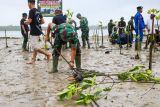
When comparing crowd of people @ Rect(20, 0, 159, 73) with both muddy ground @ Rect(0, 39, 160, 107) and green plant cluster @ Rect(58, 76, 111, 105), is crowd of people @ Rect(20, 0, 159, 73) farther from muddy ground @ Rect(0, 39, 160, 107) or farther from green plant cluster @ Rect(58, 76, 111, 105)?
green plant cluster @ Rect(58, 76, 111, 105)

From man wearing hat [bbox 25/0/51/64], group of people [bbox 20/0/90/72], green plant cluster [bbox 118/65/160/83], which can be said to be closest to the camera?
green plant cluster [bbox 118/65/160/83]

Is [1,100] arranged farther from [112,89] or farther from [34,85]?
[112,89]

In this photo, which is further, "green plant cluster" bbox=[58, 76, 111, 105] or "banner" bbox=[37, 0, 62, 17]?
"banner" bbox=[37, 0, 62, 17]

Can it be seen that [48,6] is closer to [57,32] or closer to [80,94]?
[57,32]

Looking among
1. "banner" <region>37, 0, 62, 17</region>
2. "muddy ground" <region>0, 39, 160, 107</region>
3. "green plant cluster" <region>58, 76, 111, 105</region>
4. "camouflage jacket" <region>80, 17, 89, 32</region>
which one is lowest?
"muddy ground" <region>0, 39, 160, 107</region>

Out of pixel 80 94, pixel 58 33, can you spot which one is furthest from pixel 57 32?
pixel 80 94

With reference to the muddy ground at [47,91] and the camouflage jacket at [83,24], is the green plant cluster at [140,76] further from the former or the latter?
the camouflage jacket at [83,24]

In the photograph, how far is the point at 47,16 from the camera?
21.2 m

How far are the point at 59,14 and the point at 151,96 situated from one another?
5.03 meters

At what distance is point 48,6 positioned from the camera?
2095cm

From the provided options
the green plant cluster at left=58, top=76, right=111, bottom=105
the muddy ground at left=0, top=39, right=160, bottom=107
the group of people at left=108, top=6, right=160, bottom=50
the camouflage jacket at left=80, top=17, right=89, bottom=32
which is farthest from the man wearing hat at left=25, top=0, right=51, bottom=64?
the camouflage jacket at left=80, top=17, right=89, bottom=32

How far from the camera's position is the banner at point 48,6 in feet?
68.5

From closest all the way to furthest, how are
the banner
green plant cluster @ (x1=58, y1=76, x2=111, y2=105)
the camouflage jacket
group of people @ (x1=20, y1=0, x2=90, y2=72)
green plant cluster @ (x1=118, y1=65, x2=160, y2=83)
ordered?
1. green plant cluster @ (x1=58, y1=76, x2=111, y2=105)
2. green plant cluster @ (x1=118, y1=65, x2=160, y2=83)
3. group of people @ (x1=20, y1=0, x2=90, y2=72)
4. the camouflage jacket
5. the banner

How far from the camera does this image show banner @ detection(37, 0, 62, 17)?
2089 cm
